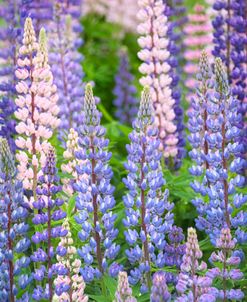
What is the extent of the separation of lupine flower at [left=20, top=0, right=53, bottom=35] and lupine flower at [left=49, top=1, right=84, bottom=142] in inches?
6.4

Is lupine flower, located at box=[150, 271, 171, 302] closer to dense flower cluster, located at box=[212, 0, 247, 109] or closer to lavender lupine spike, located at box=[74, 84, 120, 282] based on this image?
lavender lupine spike, located at box=[74, 84, 120, 282]

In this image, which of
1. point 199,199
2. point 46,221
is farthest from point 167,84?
point 46,221

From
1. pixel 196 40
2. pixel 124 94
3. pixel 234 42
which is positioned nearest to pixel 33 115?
pixel 234 42

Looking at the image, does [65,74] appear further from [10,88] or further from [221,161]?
[221,161]

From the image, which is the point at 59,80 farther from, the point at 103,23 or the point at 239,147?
the point at 103,23

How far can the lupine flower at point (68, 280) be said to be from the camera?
13.1 ft

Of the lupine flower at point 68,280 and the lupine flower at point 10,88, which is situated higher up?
the lupine flower at point 10,88

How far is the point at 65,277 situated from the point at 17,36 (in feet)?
6.83

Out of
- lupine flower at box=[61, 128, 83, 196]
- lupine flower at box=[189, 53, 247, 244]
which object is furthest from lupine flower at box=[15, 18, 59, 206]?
lupine flower at box=[189, 53, 247, 244]

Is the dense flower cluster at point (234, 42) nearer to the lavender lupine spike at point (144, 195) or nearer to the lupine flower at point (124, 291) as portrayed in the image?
the lavender lupine spike at point (144, 195)

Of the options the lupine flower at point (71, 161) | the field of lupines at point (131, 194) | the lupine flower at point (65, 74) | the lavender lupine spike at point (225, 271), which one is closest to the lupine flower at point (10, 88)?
the field of lupines at point (131, 194)

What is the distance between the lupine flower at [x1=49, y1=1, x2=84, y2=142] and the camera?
6094 mm

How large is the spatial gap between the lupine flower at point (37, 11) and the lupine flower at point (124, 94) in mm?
1083

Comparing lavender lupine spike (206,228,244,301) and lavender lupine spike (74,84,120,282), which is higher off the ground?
lavender lupine spike (74,84,120,282)
